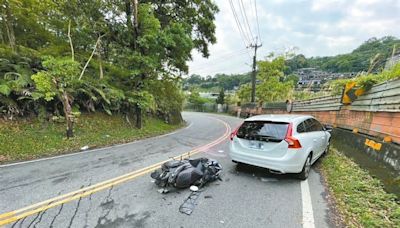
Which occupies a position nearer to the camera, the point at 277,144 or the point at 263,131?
the point at 277,144

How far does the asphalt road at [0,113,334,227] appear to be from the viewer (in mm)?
3123

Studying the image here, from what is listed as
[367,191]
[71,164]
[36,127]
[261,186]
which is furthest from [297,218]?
[36,127]

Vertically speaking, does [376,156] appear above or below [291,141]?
below

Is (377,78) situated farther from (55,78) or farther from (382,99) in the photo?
(55,78)

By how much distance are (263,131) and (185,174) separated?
2.12 metres

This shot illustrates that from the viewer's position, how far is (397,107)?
4.62 m

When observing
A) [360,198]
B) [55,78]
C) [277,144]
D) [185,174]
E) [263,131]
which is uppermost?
[55,78]

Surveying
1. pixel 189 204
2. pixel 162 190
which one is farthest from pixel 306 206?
pixel 162 190

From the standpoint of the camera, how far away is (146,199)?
12.5 feet

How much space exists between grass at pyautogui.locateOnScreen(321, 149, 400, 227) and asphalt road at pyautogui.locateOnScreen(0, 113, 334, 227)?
267mm

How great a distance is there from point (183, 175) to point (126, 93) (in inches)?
347

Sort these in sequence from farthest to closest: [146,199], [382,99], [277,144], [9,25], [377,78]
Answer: [9,25] < [377,78] < [382,99] < [277,144] < [146,199]

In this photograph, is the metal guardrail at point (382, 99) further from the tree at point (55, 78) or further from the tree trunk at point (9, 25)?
the tree trunk at point (9, 25)

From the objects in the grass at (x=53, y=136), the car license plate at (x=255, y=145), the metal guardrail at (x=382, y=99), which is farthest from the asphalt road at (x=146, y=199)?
the metal guardrail at (x=382, y=99)
